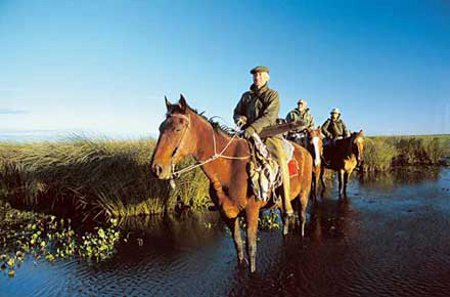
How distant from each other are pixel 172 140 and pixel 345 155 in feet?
31.7

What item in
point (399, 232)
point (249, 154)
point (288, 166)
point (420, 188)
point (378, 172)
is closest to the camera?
point (249, 154)

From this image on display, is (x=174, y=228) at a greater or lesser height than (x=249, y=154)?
lesser

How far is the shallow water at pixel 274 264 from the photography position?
15.9 ft

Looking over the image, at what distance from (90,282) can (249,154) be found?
3.19m

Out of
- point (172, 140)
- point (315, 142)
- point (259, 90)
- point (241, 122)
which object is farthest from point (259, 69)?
point (315, 142)

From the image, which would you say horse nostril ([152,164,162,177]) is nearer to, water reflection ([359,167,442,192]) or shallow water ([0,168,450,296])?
shallow water ([0,168,450,296])

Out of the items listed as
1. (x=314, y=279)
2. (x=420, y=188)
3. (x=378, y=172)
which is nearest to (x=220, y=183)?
(x=314, y=279)

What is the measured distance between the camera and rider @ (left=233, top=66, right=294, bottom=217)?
530 centimetres

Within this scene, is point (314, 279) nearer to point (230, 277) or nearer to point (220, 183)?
point (230, 277)

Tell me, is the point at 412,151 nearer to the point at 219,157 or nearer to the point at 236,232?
the point at 236,232

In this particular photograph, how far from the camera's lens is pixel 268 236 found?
7152 millimetres

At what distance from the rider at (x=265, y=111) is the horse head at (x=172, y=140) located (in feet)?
4.69

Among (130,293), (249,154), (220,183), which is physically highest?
(249,154)

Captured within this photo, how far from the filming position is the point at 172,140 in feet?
12.8
